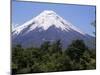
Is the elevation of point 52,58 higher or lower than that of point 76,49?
lower

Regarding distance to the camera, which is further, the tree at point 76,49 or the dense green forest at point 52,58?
the tree at point 76,49

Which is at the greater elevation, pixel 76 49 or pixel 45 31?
pixel 45 31

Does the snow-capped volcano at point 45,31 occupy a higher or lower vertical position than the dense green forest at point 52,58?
higher

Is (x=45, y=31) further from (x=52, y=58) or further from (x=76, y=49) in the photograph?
(x=76, y=49)

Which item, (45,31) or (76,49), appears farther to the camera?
(76,49)

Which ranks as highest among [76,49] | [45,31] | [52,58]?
[45,31]

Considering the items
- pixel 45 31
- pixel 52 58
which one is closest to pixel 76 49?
pixel 52 58
